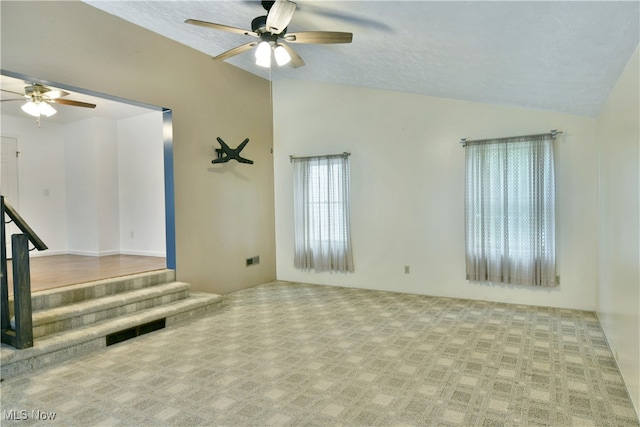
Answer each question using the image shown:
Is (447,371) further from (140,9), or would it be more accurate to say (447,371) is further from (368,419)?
(140,9)

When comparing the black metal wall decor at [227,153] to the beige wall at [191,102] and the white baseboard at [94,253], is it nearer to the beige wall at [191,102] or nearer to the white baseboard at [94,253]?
the beige wall at [191,102]

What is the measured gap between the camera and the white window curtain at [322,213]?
19.6 feet

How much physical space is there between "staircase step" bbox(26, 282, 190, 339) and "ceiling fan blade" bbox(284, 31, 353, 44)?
3.24 metres

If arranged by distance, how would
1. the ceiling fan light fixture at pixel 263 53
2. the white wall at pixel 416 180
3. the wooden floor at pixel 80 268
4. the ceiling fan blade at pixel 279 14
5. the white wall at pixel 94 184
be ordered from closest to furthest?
the ceiling fan blade at pixel 279 14
the ceiling fan light fixture at pixel 263 53
the wooden floor at pixel 80 268
the white wall at pixel 416 180
the white wall at pixel 94 184

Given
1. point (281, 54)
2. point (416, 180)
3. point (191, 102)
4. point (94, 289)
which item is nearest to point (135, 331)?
point (94, 289)

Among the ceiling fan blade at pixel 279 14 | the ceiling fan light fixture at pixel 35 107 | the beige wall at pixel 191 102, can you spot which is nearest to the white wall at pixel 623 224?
the ceiling fan blade at pixel 279 14

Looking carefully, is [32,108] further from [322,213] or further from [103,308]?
[322,213]

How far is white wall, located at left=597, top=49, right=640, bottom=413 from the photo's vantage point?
2.38m

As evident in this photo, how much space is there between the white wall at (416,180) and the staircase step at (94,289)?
8.07 ft

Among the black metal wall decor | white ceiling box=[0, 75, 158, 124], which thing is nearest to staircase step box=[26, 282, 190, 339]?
the black metal wall decor

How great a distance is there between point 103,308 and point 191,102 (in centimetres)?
291

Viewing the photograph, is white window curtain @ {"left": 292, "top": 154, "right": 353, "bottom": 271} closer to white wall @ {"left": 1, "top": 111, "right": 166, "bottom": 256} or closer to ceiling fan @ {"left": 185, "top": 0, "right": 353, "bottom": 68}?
ceiling fan @ {"left": 185, "top": 0, "right": 353, "bottom": 68}

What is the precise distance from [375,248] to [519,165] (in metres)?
2.34

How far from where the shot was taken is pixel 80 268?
5.33 meters
